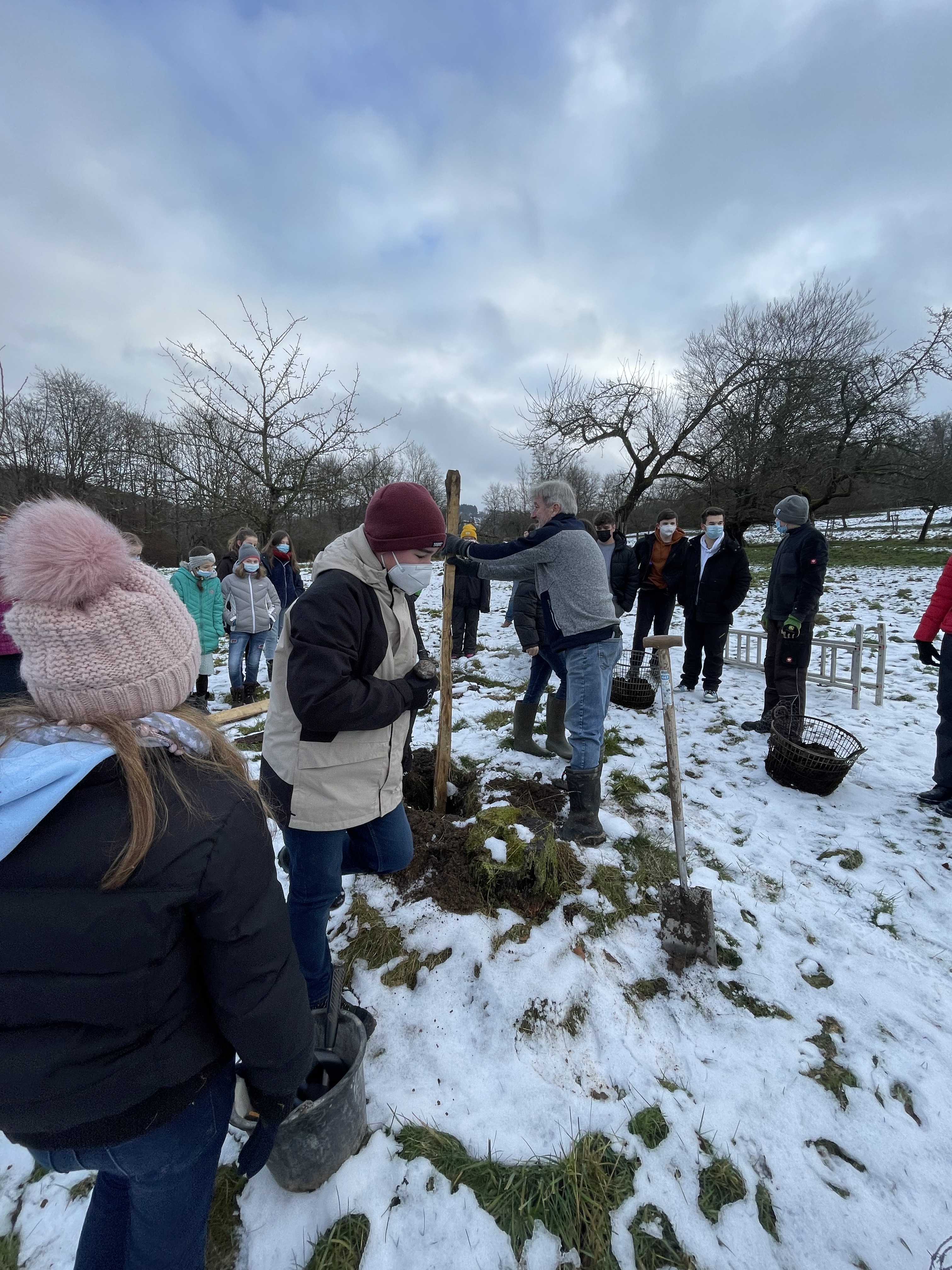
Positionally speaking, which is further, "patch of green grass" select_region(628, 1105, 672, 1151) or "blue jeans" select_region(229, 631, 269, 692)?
"blue jeans" select_region(229, 631, 269, 692)

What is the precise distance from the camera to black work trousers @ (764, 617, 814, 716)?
190 inches

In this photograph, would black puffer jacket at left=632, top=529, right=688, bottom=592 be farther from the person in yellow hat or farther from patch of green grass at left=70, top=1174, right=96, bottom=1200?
patch of green grass at left=70, top=1174, right=96, bottom=1200

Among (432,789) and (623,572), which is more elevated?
(623,572)

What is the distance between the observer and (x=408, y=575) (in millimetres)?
1935

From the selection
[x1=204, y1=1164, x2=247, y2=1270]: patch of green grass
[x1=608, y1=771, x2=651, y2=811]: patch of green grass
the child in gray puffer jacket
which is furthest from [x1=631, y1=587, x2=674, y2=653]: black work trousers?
[x1=204, y1=1164, x2=247, y2=1270]: patch of green grass

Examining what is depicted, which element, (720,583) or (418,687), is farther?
(720,583)

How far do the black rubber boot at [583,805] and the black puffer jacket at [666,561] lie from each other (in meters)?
3.65

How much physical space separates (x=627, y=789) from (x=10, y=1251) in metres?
3.55

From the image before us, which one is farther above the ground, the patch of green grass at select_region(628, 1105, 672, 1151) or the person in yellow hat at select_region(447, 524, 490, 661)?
the person in yellow hat at select_region(447, 524, 490, 661)

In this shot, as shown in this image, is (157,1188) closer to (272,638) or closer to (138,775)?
(138,775)

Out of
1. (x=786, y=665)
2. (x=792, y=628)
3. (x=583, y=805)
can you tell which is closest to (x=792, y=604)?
(x=792, y=628)

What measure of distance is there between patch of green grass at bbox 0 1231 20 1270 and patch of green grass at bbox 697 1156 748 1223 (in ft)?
7.01

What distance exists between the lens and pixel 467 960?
246 cm

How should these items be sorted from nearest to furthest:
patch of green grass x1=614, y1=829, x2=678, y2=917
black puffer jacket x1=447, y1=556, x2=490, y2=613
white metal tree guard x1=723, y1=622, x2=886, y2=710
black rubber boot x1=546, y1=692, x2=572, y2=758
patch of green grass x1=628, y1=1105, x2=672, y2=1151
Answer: patch of green grass x1=628, y1=1105, x2=672, y2=1151, patch of green grass x1=614, y1=829, x2=678, y2=917, black rubber boot x1=546, y1=692, x2=572, y2=758, white metal tree guard x1=723, y1=622, x2=886, y2=710, black puffer jacket x1=447, y1=556, x2=490, y2=613
